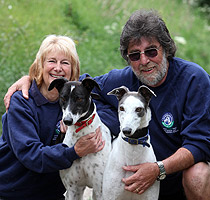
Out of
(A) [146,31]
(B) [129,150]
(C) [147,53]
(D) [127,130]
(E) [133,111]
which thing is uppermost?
(A) [146,31]

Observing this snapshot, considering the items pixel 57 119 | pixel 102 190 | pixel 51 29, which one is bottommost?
pixel 102 190

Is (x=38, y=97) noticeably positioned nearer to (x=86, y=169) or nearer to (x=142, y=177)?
(x=86, y=169)

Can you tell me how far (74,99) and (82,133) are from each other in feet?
1.29

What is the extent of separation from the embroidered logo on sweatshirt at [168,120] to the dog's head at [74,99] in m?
0.82

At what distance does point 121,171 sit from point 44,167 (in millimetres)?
763

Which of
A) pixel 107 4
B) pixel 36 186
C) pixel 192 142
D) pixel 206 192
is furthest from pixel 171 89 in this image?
pixel 107 4

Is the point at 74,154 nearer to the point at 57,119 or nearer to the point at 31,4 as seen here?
the point at 57,119

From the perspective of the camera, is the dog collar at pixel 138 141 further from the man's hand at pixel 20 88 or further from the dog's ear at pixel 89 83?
the man's hand at pixel 20 88

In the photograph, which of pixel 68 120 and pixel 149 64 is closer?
pixel 68 120

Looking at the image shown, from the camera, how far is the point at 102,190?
331 centimetres

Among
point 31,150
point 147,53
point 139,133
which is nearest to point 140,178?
point 139,133

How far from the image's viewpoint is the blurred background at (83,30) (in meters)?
6.98

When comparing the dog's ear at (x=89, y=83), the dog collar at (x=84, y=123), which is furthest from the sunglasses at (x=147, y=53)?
the dog collar at (x=84, y=123)

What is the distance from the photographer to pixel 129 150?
3141 millimetres
